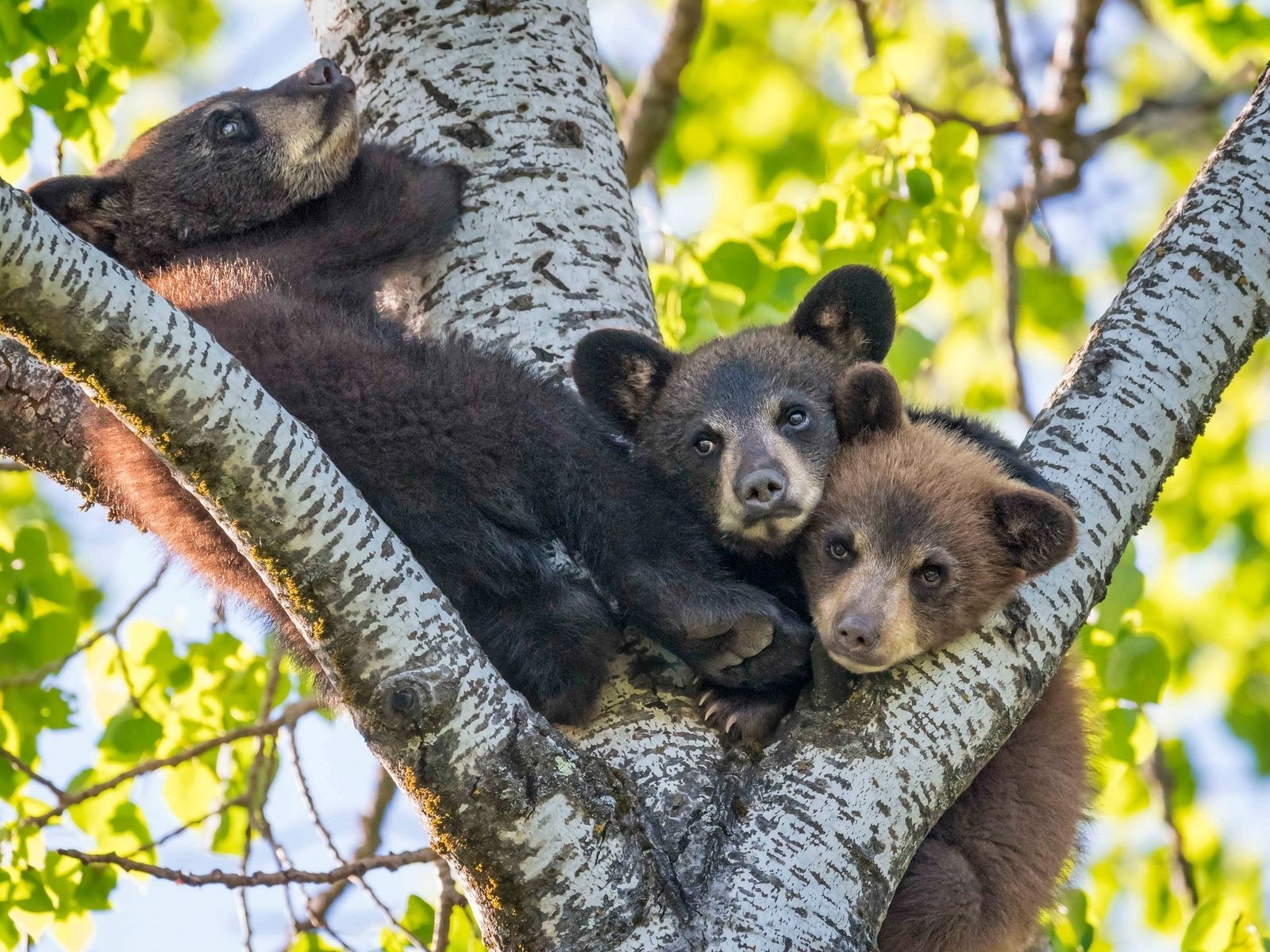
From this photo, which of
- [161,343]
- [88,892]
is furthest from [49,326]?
[88,892]

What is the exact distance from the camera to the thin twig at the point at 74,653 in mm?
5250

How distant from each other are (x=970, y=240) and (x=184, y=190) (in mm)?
3880

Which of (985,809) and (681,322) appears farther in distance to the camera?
(681,322)

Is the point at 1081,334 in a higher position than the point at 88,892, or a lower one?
higher

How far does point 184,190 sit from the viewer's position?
5.18 m

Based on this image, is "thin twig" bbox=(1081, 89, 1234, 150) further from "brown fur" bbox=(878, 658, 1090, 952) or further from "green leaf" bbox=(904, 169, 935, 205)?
"brown fur" bbox=(878, 658, 1090, 952)

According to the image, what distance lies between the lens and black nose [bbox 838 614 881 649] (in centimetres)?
332

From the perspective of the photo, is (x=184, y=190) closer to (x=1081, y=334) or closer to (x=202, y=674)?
(x=202, y=674)

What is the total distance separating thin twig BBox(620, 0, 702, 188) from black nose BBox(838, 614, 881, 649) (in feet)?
15.0

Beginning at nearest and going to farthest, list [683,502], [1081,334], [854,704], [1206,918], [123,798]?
1. [854,704]
2. [683,502]
3. [1206,918]
4. [123,798]
5. [1081,334]

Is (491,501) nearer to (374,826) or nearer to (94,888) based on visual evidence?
(94,888)

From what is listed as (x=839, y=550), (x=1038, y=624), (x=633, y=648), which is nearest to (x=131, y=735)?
(x=633, y=648)

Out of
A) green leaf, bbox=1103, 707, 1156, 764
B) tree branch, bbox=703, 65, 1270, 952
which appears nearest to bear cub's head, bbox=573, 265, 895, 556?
tree branch, bbox=703, 65, 1270, 952

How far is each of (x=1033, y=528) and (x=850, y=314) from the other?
1263 mm
